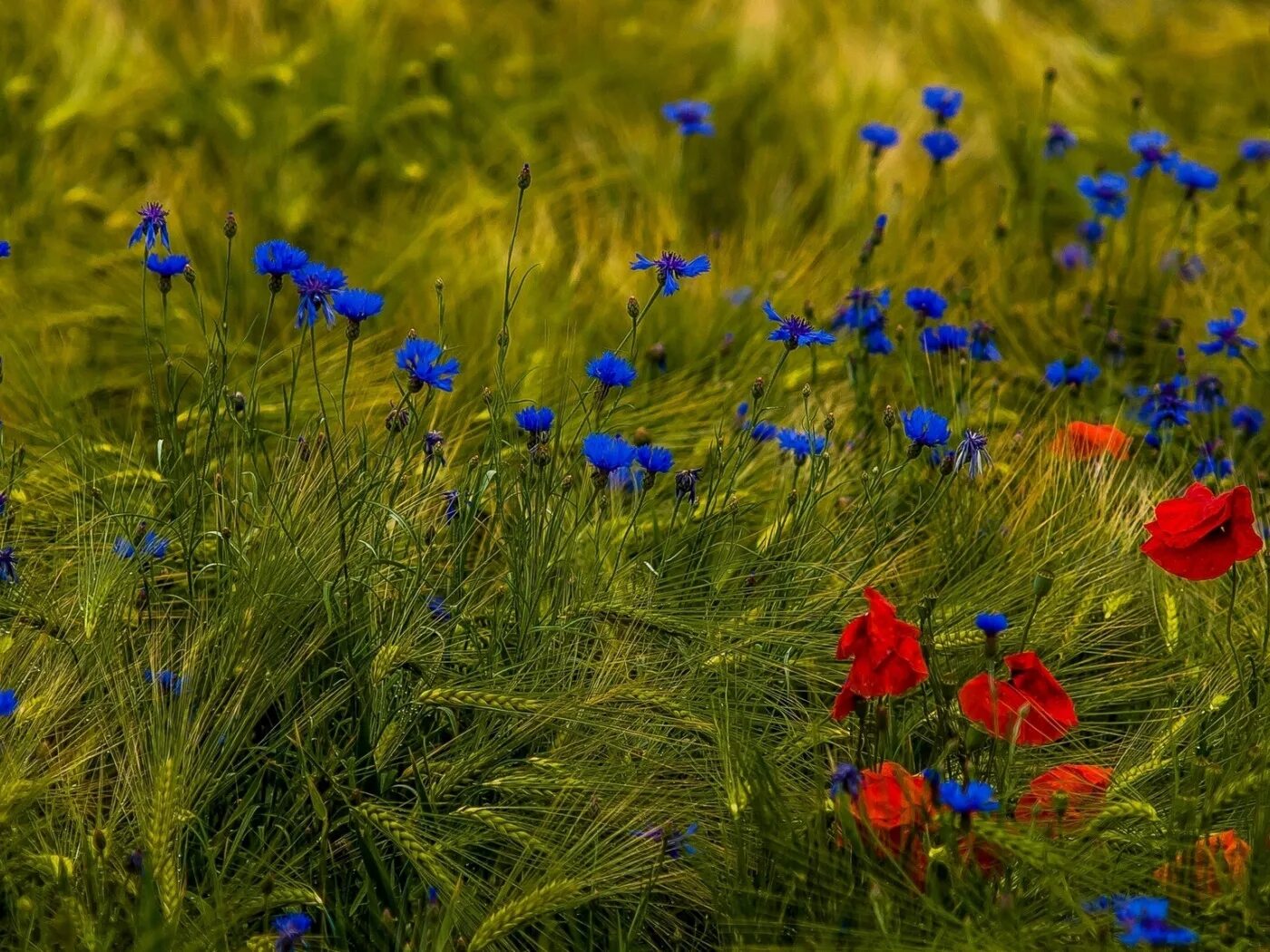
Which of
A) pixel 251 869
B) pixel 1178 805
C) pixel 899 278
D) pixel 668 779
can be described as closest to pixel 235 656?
pixel 251 869

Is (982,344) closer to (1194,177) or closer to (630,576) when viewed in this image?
(1194,177)

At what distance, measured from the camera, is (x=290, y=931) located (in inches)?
49.1

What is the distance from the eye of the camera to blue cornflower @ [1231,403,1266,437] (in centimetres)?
208

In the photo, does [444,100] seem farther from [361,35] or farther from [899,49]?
[899,49]

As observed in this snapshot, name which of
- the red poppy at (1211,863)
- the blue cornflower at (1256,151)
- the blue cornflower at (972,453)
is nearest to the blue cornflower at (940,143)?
the blue cornflower at (1256,151)

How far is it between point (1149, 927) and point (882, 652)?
0.31 meters

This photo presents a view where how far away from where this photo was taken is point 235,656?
1446mm

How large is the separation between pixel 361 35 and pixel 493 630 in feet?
6.23

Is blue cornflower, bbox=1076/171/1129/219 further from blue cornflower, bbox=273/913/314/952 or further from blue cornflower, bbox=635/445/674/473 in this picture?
blue cornflower, bbox=273/913/314/952

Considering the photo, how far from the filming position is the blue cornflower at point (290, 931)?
124 cm

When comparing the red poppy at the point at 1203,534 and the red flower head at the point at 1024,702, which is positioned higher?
the red poppy at the point at 1203,534

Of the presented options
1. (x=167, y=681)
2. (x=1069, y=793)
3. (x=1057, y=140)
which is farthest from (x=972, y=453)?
(x=1057, y=140)

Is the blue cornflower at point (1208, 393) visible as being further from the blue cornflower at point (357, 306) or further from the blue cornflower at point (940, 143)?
the blue cornflower at point (357, 306)

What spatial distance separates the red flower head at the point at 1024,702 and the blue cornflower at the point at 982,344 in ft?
2.39
